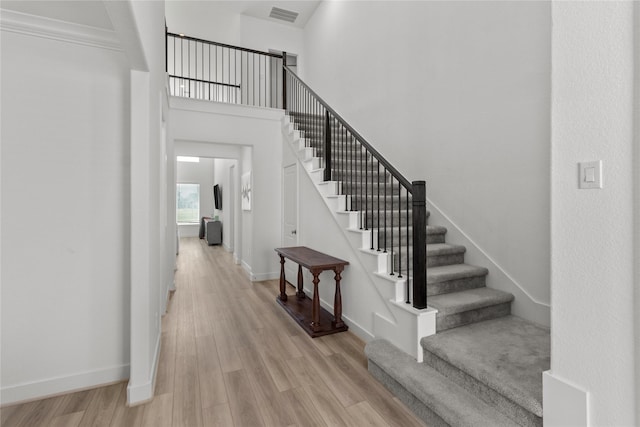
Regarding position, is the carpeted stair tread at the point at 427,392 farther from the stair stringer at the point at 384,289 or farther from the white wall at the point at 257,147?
the white wall at the point at 257,147

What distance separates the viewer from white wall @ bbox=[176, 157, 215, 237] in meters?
12.0

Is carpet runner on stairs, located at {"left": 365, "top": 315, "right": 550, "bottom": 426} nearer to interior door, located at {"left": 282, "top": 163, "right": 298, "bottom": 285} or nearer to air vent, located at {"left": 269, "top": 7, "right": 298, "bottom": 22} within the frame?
interior door, located at {"left": 282, "top": 163, "right": 298, "bottom": 285}

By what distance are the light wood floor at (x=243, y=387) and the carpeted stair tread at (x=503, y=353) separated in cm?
51

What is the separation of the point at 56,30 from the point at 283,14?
19.4 feet

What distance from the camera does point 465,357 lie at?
2.09 metres

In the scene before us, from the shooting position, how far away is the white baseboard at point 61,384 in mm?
2135

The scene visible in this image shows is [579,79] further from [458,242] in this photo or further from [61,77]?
[61,77]

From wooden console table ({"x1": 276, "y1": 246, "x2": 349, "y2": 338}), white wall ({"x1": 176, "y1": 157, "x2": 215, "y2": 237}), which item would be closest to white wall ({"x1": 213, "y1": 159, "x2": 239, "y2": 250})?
white wall ({"x1": 176, "y1": 157, "x2": 215, "y2": 237})

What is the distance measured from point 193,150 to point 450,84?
4.61 meters

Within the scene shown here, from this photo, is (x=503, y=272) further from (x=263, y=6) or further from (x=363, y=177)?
(x=263, y=6)

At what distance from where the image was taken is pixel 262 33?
284 inches

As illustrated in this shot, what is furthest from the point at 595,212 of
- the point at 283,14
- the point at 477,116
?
the point at 283,14

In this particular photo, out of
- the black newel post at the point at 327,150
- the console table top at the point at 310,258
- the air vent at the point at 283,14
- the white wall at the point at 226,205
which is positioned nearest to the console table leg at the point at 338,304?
the console table top at the point at 310,258

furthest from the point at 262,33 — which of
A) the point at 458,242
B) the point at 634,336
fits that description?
the point at 634,336
